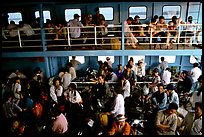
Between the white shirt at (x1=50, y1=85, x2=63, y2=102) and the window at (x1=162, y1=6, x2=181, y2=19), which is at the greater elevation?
the window at (x1=162, y1=6, x2=181, y2=19)

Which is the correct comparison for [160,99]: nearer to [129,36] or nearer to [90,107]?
[90,107]

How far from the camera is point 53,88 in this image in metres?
9.08

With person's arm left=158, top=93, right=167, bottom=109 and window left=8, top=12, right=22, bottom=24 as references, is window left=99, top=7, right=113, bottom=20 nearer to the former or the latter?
window left=8, top=12, right=22, bottom=24

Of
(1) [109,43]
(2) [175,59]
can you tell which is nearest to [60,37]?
(1) [109,43]

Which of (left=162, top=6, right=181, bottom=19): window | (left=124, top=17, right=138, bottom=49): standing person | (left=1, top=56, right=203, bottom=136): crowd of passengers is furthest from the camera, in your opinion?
(left=162, top=6, right=181, bottom=19): window

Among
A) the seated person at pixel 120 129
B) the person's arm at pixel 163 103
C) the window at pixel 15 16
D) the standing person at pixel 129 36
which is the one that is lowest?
the seated person at pixel 120 129

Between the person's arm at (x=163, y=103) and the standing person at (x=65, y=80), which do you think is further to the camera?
the standing person at (x=65, y=80)

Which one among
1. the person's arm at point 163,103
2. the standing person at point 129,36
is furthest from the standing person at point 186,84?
the standing person at point 129,36

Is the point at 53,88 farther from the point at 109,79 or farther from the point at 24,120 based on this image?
the point at 109,79

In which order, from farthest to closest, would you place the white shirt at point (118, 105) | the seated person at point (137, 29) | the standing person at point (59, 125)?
the seated person at point (137, 29)
the white shirt at point (118, 105)
the standing person at point (59, 125)

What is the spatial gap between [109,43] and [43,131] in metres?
5.61

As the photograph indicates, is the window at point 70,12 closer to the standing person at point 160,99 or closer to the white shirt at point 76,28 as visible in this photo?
the white shirt at point 76,28

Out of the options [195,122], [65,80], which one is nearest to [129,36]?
[65,80]

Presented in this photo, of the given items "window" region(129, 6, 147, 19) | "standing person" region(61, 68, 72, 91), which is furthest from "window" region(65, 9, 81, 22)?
"standing person" region(61, 68, 72, 91)
